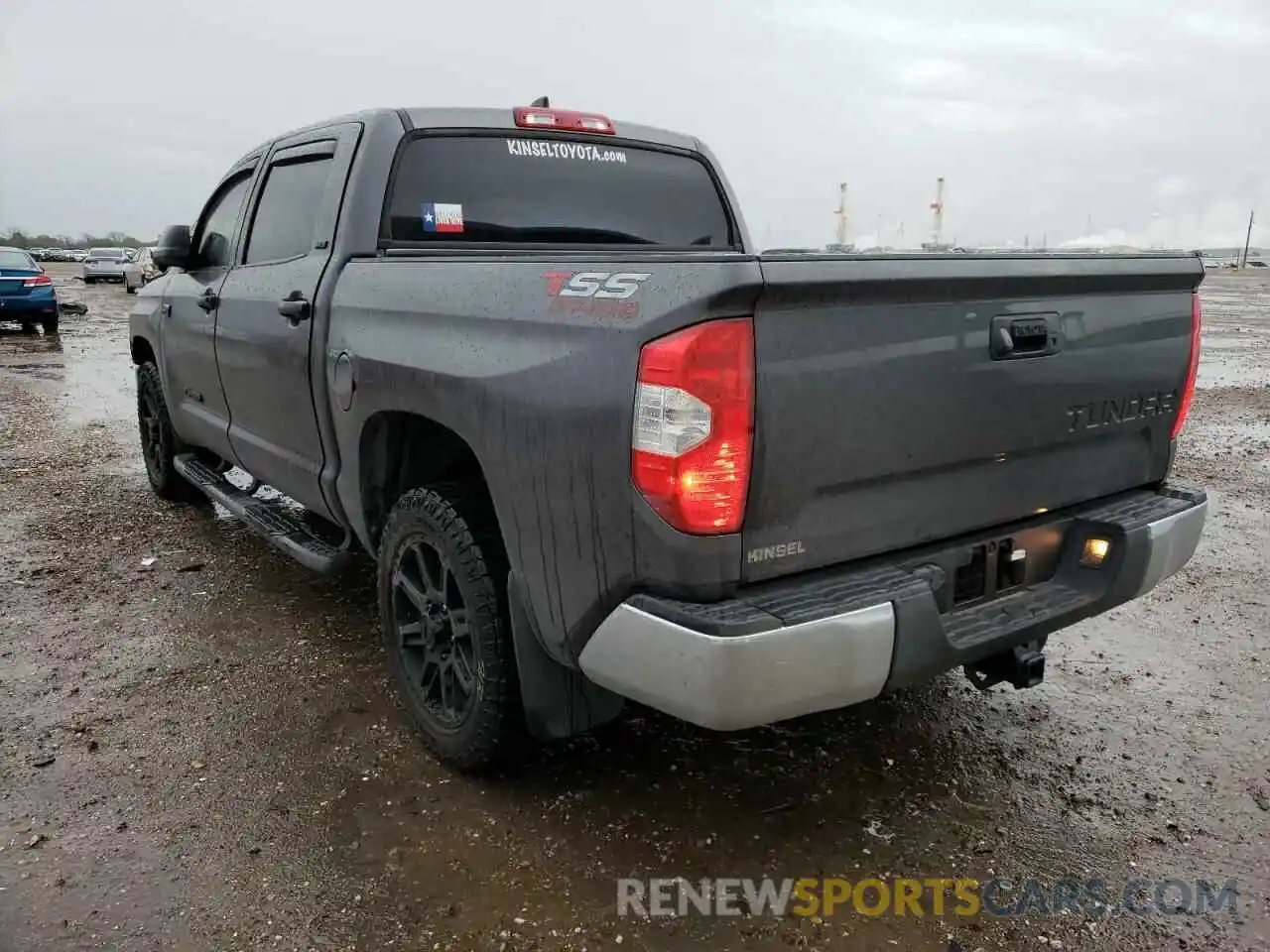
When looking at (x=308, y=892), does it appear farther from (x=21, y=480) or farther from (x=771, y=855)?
(x=21, y=480)

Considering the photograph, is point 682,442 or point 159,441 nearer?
point 682,442

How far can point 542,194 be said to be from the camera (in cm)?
389

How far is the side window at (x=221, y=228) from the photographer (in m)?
4.78

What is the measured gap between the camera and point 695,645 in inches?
82.6

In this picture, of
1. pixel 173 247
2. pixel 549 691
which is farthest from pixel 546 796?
pixel 173 247

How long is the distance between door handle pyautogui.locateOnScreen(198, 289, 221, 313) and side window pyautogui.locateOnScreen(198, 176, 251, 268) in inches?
6.2

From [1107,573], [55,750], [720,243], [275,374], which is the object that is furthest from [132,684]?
[1107,573]

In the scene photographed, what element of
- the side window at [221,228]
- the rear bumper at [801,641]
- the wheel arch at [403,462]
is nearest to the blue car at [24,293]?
the side window at [221,228]

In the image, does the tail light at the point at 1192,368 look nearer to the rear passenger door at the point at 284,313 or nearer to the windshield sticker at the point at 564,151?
the windshield sticker at the point at 564,151

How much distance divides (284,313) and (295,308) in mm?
77

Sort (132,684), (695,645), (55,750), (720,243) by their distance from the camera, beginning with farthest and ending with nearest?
(720,243)
(132,684)
(55,750)
(695,645)

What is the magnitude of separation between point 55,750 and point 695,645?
2378mm

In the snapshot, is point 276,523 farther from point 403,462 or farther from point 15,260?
point 15,260

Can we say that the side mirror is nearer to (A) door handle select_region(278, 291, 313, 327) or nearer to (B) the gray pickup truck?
(B) the gray pickup truck
